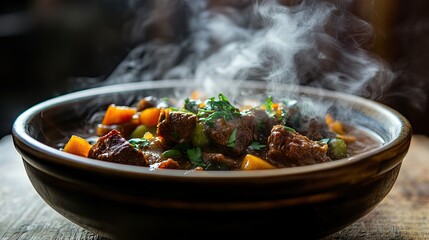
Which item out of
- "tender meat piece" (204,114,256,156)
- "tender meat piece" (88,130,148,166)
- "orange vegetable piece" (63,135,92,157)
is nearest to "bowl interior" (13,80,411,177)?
"orange vegetable piece" (63,135,92,157)

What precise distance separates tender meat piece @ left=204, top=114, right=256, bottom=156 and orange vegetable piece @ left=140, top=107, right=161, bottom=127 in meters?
0.63

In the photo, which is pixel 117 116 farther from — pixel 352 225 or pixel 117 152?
pixel 352 225

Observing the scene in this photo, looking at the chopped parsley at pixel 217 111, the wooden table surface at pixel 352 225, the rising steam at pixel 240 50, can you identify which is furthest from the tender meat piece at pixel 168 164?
the rising steam at pixel 240 50

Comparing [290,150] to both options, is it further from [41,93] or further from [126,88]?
[41,93]

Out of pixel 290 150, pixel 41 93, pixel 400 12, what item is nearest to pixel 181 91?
pixel 290 150

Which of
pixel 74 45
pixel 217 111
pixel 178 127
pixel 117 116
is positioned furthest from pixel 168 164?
pixel 74 45

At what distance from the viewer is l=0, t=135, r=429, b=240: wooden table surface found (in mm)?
2547

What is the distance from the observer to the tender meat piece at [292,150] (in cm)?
230

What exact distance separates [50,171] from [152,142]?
695 mm

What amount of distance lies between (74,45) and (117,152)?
5.52m

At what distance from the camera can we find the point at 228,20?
21.1 feet

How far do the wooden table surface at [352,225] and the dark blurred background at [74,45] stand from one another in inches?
130

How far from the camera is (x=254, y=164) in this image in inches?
87.3

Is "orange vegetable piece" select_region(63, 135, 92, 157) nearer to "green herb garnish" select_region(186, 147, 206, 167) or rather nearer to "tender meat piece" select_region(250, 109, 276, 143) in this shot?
"green herb garnish" select_region(186, 147, 206, 167)
